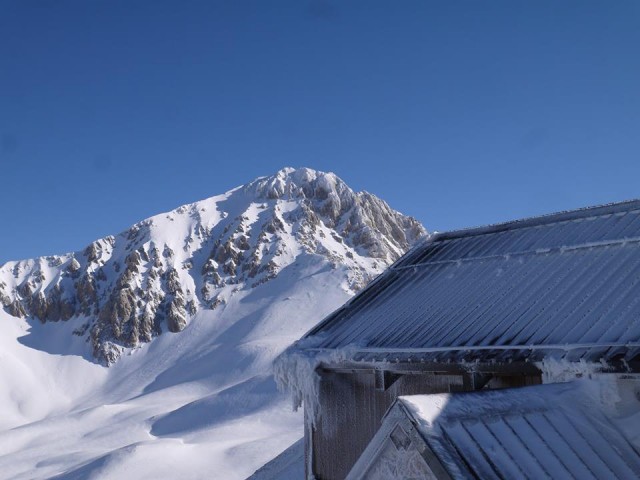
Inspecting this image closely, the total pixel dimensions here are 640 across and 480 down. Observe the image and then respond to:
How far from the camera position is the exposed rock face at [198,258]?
9775cm

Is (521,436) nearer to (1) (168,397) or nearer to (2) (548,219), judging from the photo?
(2) (548,219)

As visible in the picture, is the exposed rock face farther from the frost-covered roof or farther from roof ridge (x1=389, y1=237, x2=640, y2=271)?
the frost-covered roof

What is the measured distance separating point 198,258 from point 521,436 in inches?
4173

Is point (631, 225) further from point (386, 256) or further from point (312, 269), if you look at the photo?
point (386, 256)

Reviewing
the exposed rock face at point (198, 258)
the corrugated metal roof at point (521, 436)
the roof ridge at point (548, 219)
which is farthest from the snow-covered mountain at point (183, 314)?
the corrugated metal roof at point (521, 436)

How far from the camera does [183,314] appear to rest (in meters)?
96.1

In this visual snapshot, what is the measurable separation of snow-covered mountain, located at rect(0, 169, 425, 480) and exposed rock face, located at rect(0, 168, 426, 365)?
9.1 inches

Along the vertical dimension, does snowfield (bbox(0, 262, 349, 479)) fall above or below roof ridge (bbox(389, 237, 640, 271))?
below

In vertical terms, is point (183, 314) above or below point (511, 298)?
below

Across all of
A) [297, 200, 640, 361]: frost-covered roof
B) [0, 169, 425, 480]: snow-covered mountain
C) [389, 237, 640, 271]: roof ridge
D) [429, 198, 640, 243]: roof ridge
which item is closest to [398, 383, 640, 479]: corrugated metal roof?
[297, 200, 640, 361]: frost-covered roof

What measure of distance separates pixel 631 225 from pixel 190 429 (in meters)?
44.0

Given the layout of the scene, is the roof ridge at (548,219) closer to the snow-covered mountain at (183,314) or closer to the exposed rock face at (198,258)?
the snow-covered mountain at (183,314)

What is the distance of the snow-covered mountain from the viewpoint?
171 ft

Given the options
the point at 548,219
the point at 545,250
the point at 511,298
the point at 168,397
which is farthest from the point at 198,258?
the point at 511,298
